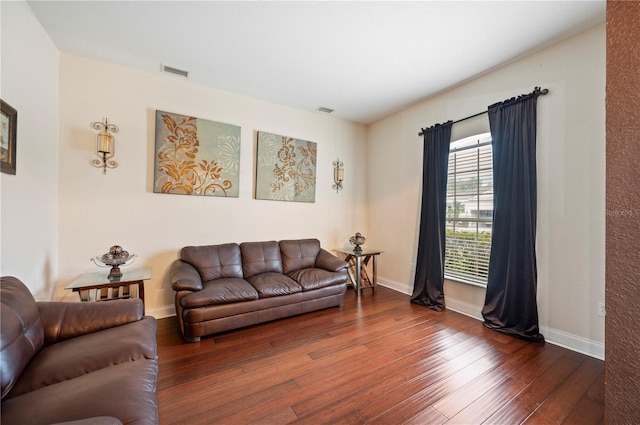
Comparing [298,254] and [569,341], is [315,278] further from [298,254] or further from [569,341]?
[569,341]

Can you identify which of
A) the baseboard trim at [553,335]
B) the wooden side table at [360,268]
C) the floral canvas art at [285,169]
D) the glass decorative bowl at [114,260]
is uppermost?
the floral canvas art at [285,169]

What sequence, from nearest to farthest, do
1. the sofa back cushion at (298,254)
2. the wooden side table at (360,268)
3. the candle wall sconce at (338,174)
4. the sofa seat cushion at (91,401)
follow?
the sofa seat cushion at (91,401) → the sofa back cushion at (298,254) → the wooden side table at (360,268) → the candle wall sconce at (338,174)

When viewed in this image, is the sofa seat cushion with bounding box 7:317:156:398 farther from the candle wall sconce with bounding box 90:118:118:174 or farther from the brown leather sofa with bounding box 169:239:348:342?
the candle wall sconce with bounding box 90:118:118:174

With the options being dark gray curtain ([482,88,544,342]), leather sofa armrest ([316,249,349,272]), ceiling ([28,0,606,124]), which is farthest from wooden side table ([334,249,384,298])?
ceiling ([28,0,606,124])

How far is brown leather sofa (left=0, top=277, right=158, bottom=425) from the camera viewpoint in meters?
0.92

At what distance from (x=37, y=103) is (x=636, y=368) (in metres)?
3.91

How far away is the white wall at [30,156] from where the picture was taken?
1.73m

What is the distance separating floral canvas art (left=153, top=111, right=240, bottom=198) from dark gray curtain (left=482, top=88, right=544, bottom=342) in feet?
10.5

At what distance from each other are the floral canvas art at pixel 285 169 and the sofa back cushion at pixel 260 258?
729 mm

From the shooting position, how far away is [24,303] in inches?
53.5

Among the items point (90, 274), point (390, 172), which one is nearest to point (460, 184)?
point (390, 172)

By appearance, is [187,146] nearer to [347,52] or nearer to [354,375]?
[347,52]

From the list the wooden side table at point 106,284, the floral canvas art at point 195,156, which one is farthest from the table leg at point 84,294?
the floral canvas art at point 195,156

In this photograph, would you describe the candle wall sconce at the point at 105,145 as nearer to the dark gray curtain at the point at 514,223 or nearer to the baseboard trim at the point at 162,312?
the baseboard trim at the point at 162,312
